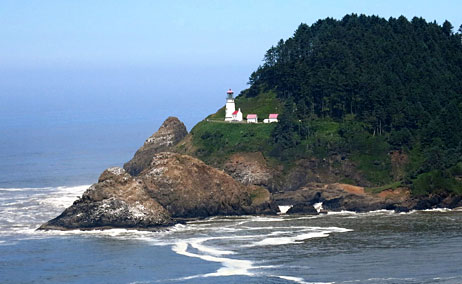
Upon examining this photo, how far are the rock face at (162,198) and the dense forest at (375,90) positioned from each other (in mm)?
16789

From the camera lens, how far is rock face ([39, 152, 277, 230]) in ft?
362

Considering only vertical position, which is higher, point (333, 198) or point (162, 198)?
point (162, 198)

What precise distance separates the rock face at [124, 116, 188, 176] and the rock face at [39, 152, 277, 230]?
32.8 meters

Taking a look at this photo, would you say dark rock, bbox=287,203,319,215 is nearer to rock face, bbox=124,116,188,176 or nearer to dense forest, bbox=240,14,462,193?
dense forest, bbox=240,14,462,193

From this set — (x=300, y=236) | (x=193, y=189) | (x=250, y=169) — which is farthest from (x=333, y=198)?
(x=300, y=236)

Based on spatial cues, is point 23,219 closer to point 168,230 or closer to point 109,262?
point 168,230

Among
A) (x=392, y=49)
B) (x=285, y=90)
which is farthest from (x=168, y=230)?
(x=392, y=49)

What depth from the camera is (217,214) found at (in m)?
119

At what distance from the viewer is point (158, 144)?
15712 centimetres

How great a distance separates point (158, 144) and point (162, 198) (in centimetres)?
4083

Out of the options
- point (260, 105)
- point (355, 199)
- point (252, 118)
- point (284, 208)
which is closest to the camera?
point (355, 199)

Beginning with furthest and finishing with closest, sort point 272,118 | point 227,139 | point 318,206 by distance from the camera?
point 272,118
point 227,139
point 318,206

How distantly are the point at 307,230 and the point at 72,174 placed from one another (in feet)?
201

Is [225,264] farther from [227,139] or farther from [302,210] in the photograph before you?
[227,139]
